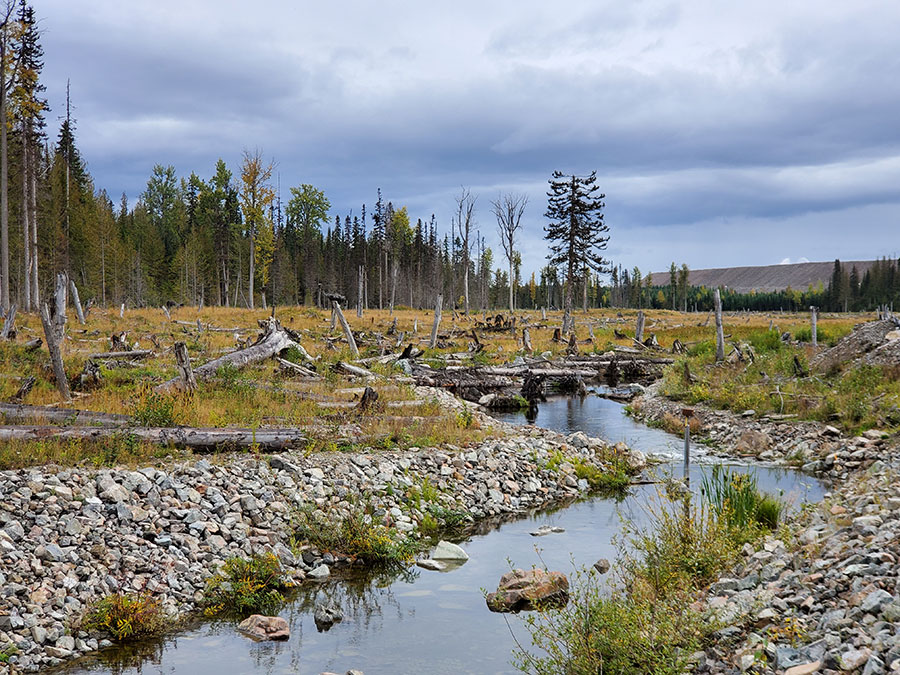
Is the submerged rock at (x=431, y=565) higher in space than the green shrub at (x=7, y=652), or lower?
lower

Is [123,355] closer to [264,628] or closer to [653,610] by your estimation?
[264,628]

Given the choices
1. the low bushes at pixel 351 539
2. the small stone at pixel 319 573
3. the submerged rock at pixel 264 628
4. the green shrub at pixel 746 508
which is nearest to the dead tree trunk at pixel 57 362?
the low bushes at pixel 351 539

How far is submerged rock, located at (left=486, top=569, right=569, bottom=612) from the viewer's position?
26.1 feet

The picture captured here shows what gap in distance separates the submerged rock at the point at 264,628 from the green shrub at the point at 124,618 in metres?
0.90

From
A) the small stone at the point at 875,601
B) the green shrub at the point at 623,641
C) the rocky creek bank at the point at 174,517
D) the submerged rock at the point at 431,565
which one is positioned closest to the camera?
the small stone at the point at 875,601

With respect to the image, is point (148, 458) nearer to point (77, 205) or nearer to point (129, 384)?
point (129, 384)

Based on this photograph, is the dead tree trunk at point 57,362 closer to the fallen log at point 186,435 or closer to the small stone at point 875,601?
the fallen log at point 186,435

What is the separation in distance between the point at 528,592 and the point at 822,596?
10.7 feet

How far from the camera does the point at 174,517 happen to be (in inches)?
344

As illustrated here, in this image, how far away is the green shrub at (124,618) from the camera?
6.88m

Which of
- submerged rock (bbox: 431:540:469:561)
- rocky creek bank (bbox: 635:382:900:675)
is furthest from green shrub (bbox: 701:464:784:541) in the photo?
submerged rock (bbox: 431:540:469:561)

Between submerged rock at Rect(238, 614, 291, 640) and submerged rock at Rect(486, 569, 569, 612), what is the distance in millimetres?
2439

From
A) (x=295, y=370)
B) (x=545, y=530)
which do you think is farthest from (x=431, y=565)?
(x=295, y=370)

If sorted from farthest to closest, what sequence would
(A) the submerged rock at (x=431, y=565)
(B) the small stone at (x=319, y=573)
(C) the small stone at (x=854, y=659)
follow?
(A) the submerged rock at (x=431, y=565) < (B) the small stone at (x=319, y=573) < (C) the small stone at (x=854, y=659)
